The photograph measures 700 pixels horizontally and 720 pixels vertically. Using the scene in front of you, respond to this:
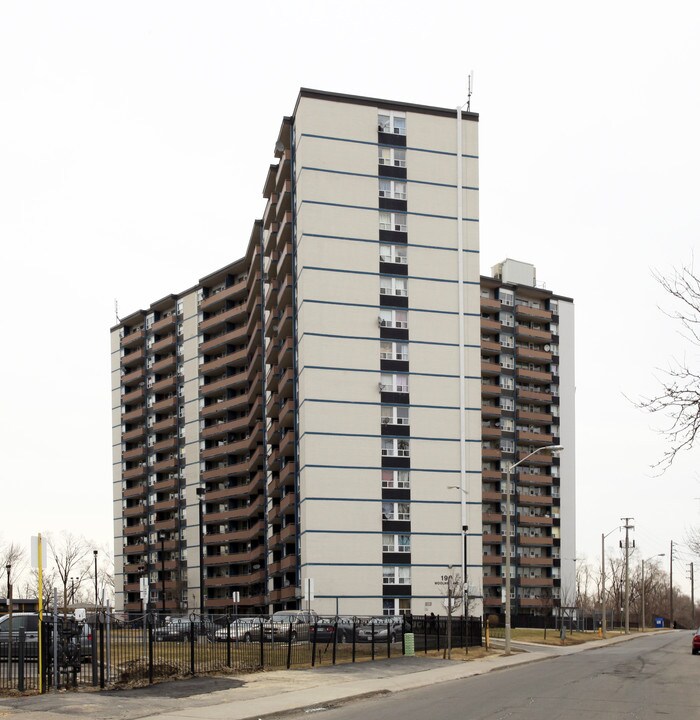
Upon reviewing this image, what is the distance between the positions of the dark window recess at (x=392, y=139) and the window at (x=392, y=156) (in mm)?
424

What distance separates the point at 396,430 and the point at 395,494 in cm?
523

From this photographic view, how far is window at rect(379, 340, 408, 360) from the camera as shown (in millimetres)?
84625

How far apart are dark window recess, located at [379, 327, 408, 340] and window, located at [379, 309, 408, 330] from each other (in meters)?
0.26

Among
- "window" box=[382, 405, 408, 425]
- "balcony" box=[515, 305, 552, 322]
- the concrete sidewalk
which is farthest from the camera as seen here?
"balcony" box=[515, 305, 552, 322]

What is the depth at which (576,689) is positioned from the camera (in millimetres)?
28422

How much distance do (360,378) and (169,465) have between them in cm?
5696

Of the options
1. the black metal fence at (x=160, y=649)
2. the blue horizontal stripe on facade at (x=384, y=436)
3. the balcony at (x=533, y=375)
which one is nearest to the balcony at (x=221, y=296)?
the balcony at (x=533, y=375)

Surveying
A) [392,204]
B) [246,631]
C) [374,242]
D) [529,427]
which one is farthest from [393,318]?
[529,427]

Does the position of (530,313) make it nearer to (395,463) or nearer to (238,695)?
(395,463)

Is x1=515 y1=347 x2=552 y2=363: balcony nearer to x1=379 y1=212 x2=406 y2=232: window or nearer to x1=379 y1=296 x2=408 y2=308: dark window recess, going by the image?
x1=379 y1=296 x2=408 y2=308: dark window recess

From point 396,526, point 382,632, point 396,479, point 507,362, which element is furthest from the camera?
point 507,362

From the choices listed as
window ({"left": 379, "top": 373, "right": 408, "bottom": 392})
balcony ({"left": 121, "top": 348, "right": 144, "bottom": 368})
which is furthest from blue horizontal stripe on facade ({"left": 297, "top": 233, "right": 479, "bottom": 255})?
balcony ({"left": 121, "top": 348, "right": 144, "bottom": 368})

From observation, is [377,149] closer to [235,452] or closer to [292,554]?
[292,554]

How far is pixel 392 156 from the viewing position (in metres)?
87.0
